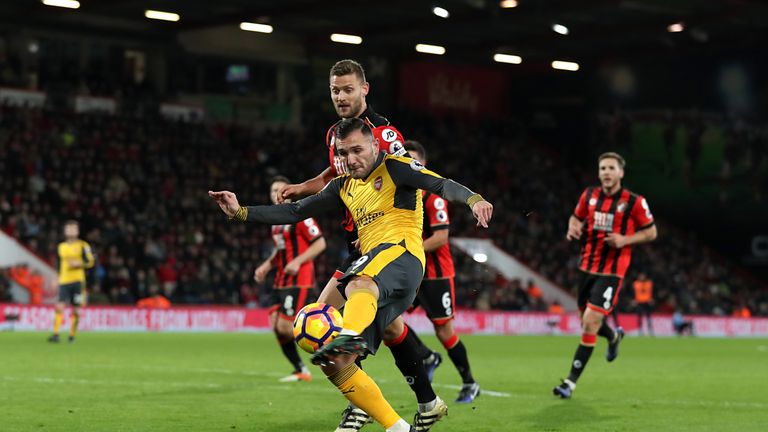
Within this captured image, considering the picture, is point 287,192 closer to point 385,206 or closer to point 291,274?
point 385,206

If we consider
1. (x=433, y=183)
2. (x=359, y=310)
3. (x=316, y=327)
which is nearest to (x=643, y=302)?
(x=433, y=183)

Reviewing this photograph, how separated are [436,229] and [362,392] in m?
4.23

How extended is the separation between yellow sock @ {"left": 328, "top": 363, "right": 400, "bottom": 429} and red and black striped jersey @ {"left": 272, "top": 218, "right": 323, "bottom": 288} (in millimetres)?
7025

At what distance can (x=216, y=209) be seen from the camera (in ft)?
119

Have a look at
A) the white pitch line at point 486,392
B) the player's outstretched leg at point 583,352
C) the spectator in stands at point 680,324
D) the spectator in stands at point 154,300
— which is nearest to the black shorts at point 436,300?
the white pitch line at point 486,392

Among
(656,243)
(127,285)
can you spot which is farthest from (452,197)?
(656,243)

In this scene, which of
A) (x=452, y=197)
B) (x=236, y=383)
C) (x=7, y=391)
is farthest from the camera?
(x=236, y=383)

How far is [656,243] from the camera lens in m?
45.5

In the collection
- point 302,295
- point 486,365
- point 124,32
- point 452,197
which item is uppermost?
point 124,32

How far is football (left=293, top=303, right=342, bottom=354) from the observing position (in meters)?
6.75

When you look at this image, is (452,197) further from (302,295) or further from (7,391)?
(302,295)

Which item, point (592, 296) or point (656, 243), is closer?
point (592, 296)

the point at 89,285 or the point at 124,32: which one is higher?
the point at 124,32

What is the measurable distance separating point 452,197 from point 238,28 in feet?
124
